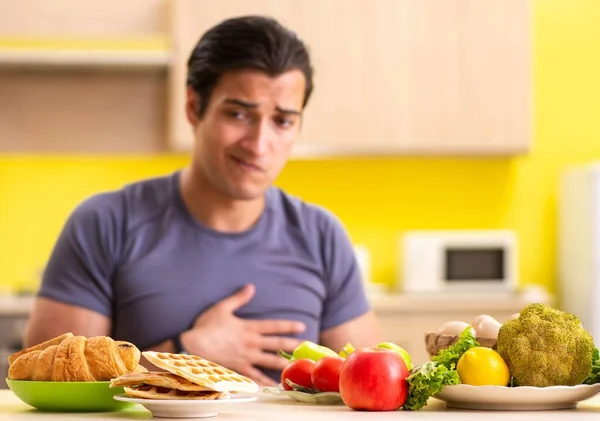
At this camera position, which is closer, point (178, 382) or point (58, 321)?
point (178, 382)

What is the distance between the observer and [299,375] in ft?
5.17

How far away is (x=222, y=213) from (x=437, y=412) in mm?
983

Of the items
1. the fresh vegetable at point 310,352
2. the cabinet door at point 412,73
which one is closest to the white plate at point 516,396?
the fresh vegetable at point 310,352

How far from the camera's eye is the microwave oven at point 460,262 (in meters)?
4.46

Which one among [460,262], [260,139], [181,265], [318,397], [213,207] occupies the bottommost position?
[460,262]

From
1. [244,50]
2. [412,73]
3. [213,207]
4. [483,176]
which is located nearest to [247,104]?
[244,50]

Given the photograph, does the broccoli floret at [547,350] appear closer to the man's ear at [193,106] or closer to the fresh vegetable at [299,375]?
the fresh vegetable at [299,375]

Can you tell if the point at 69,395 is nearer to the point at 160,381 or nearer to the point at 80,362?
the point at 80,362

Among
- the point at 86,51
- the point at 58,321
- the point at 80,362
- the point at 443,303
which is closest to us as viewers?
the point at 80,362

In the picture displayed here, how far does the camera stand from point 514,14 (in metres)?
4.49

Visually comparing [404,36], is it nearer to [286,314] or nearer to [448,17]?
[448,17]

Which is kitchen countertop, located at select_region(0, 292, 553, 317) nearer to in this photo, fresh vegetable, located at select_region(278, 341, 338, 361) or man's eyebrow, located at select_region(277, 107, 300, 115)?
man's eyebrow, located at select_region(277, 107, 300, 115)

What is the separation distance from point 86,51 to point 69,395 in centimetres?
304

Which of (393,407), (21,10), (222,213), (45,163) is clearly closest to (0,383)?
(45,163)
